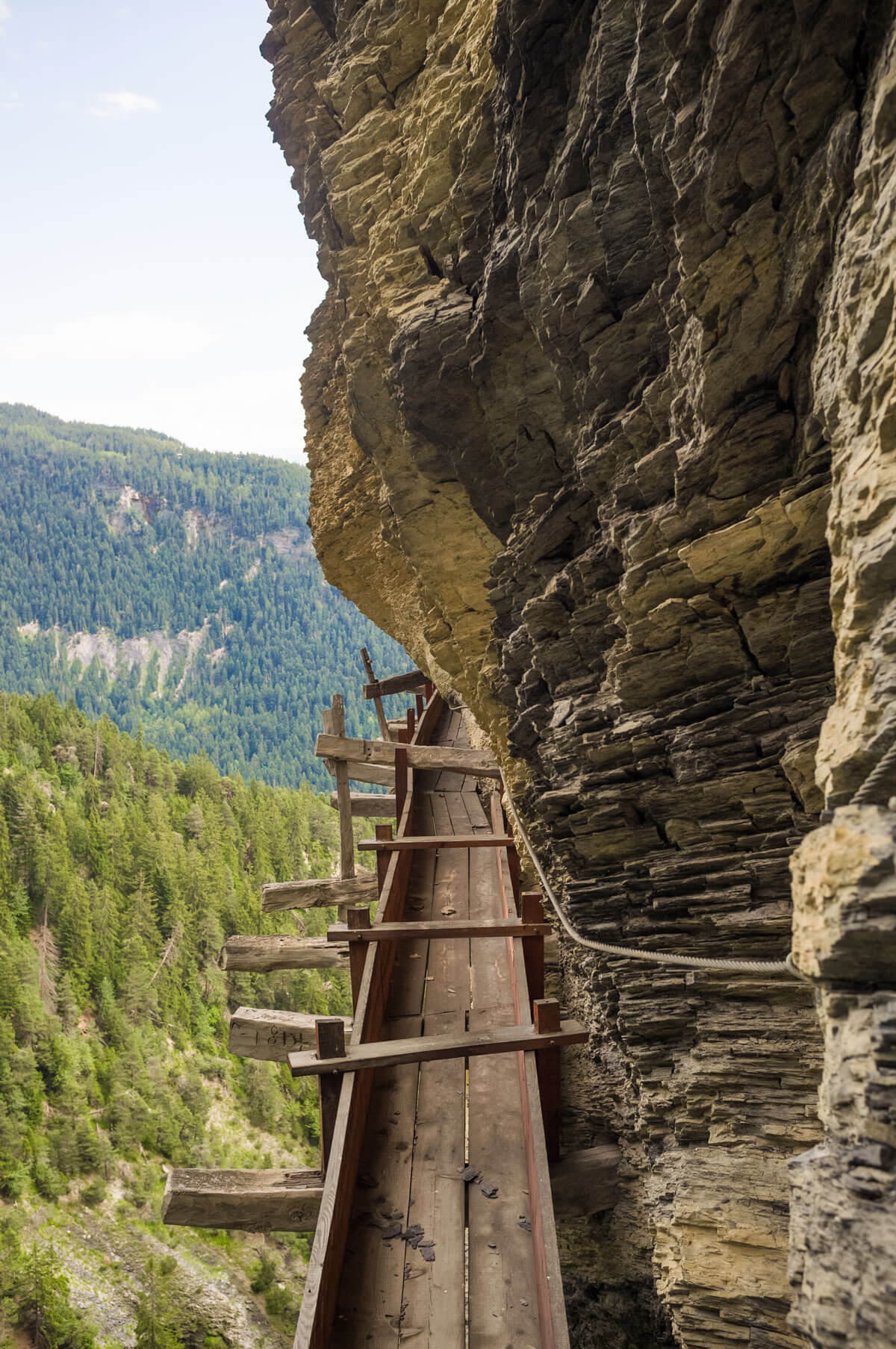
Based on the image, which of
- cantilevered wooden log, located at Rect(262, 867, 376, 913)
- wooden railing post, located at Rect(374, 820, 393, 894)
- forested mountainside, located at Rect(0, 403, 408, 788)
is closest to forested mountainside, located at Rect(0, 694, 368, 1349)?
cantilevered wooden log, located at Rect(262, 867, 376, 913)

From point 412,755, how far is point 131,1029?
51993mm

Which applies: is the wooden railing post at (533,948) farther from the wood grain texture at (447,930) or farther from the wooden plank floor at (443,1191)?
the wooden plank floor at (443,1191)

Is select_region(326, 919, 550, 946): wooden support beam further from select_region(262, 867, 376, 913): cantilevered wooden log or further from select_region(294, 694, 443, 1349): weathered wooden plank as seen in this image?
select_region(262, 867, 376, 913): cantilevered wooden log

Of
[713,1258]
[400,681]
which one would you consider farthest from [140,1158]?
[713,1258]

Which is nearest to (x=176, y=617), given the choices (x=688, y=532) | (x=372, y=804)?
(x=372, y=804)

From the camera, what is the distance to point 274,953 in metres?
7.83

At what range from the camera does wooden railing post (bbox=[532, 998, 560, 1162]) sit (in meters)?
4.62

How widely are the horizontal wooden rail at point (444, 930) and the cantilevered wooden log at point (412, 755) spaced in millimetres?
2415

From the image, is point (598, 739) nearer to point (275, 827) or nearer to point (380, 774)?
point (380, 774)

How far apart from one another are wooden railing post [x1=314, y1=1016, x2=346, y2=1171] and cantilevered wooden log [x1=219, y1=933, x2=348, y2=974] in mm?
2819

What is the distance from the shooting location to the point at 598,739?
5062 mm

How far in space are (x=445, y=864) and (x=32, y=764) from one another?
221ft

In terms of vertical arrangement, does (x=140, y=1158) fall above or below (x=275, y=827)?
below

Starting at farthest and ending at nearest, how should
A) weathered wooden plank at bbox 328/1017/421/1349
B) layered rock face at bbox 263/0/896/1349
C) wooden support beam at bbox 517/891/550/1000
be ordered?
wooden support beam at bbox 517/891/550/1000 → weathered wooden plank at bbox 328/1017/421/1349 → layered rock face at bbox 263/0/896/1349
